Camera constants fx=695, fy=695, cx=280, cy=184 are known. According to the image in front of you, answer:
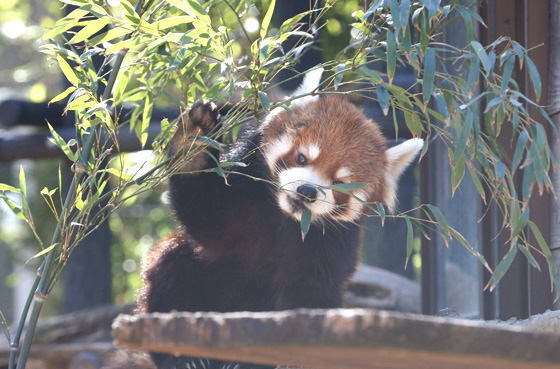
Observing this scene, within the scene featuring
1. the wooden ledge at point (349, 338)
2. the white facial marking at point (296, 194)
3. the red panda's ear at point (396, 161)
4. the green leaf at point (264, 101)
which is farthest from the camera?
the red panda's ear at point (396, 161)

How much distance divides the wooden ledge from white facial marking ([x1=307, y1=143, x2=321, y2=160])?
1.61 m

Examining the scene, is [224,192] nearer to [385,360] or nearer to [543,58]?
[543,58]

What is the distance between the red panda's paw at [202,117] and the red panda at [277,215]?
12cm

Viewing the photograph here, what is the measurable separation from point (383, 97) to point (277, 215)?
1074 millimetres

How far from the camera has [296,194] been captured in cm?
255

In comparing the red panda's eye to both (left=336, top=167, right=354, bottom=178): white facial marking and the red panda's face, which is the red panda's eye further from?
(left=336, top=167, right=354, bottom=178): white facial marking

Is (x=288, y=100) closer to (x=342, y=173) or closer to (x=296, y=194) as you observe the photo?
(x=296, y=194)

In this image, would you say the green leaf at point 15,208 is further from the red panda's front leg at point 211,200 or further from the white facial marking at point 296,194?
the white facial marking at point 296,194

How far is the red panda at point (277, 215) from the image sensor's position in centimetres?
274

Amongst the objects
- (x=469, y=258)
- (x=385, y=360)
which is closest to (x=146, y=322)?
(x=385, y=360)

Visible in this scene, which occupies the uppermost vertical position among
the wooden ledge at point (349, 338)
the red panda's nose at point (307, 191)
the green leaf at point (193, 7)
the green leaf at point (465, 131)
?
the green leaf at point (193, 7)

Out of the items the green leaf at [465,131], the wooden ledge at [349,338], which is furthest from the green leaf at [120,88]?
the wooden ledge at [349,338]

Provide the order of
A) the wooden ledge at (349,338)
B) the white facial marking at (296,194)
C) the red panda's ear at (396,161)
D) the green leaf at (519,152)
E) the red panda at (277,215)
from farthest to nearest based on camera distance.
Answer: the red panda's ear at (396,161)
the red panda at (277,215)
the white facial marking at (296,194)
the green leaf at (519,152)
the wooden ledge at (349,338)

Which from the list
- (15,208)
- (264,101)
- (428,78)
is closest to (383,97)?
(428,78)
